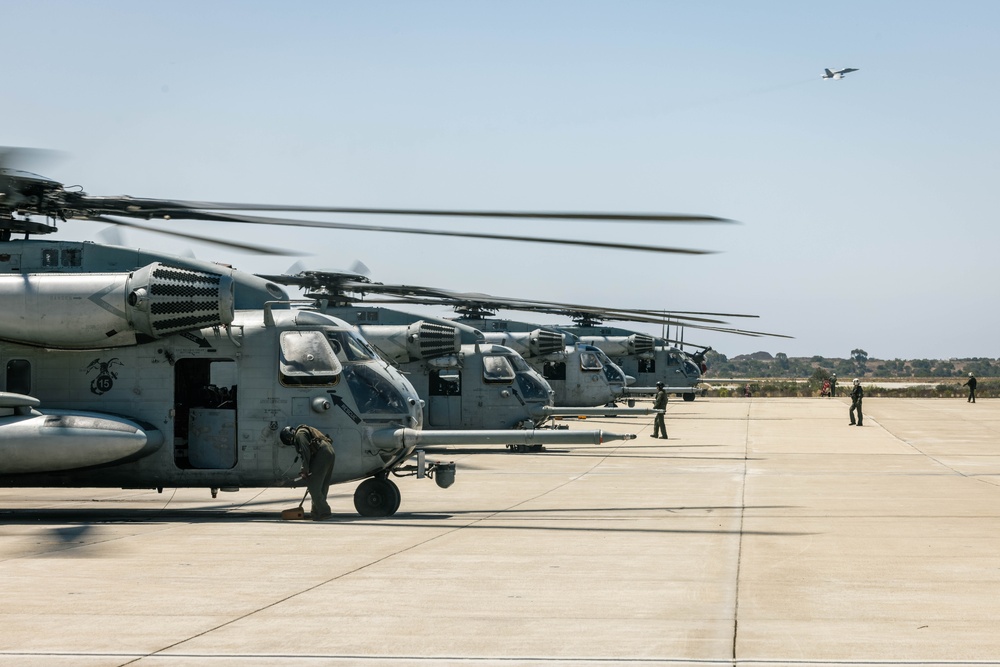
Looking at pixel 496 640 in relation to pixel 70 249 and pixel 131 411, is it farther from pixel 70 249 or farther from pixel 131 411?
pixel 70 249

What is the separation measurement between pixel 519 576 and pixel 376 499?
191 inches

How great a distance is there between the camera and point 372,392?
46.6 feet

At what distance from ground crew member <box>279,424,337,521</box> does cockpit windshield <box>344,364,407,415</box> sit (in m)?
0.92

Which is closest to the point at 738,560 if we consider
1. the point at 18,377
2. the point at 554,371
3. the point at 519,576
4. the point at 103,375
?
the point at 519,576

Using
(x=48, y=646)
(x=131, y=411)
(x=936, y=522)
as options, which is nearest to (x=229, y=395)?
(x=131, y=411)

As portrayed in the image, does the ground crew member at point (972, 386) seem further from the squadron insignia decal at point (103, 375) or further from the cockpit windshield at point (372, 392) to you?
the squadron insignia decal at point (103, 375)

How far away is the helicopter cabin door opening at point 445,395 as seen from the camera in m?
26.6

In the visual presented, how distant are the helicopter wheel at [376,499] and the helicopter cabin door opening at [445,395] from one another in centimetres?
1272

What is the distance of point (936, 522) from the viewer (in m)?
13.0

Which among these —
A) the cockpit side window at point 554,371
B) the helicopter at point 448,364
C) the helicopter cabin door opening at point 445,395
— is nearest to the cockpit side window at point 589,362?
the cockpit side window at point 554,371

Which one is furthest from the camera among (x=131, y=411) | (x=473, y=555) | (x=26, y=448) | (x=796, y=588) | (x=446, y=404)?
(x=446, y=404)

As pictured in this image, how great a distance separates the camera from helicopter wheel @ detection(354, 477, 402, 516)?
13.8 m

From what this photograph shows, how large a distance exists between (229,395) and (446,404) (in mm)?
12656

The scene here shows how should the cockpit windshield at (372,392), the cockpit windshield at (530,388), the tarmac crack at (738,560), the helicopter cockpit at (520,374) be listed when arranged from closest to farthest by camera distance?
the tarmac crack at (738,560), the cockpit windshield at (372,392), the helicopter cockpit at (520,374), the cockpit windshield at (530,388)
